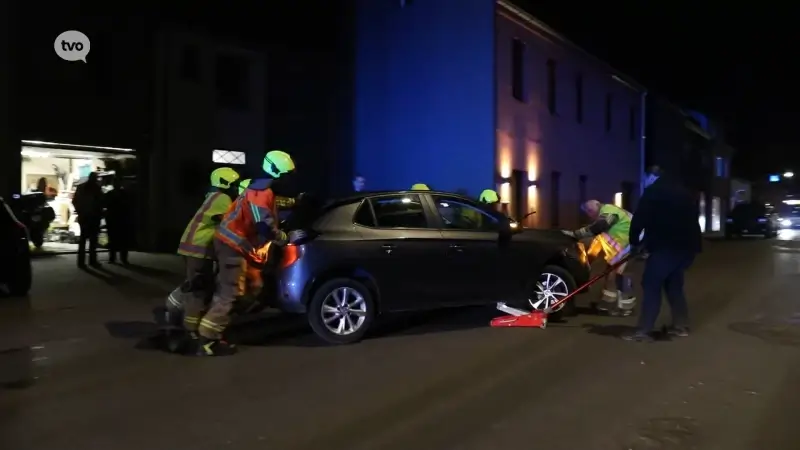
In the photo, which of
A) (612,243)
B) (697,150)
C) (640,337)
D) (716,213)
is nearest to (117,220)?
(612,243)

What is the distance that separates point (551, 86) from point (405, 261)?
1748cm

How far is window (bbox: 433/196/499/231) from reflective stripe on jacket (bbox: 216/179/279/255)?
207 cm

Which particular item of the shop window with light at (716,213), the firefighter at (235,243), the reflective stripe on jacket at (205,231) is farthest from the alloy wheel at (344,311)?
the shop window with light at (716,213)

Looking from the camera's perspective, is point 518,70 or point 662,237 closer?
point 662,237

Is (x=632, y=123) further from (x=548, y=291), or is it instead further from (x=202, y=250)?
(x=202, y=250)

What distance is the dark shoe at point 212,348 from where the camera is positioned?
8344 millimetres

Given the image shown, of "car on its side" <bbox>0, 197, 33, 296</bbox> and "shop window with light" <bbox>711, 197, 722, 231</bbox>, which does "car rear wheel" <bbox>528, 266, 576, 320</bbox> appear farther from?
"shop window with light" <bbox>711, 197, 722, 231</bbox>

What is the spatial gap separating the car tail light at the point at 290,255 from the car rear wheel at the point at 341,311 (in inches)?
17.2

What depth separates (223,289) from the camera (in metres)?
8.23

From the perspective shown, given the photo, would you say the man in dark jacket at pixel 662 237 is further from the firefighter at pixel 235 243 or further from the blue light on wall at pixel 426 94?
the blue light on wall at pixel 426 94

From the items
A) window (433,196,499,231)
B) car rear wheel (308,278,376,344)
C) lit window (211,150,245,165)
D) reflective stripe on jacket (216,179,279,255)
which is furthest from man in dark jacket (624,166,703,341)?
lit window (211,150,245,165)

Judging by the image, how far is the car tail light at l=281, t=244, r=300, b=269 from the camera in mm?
8539

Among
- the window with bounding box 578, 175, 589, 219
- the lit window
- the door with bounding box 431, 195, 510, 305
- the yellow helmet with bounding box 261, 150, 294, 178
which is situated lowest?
the door with bounding box 431, 195, 510, 305

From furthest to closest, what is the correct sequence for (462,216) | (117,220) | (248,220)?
(117,220) < (462,216) < (248,220)
